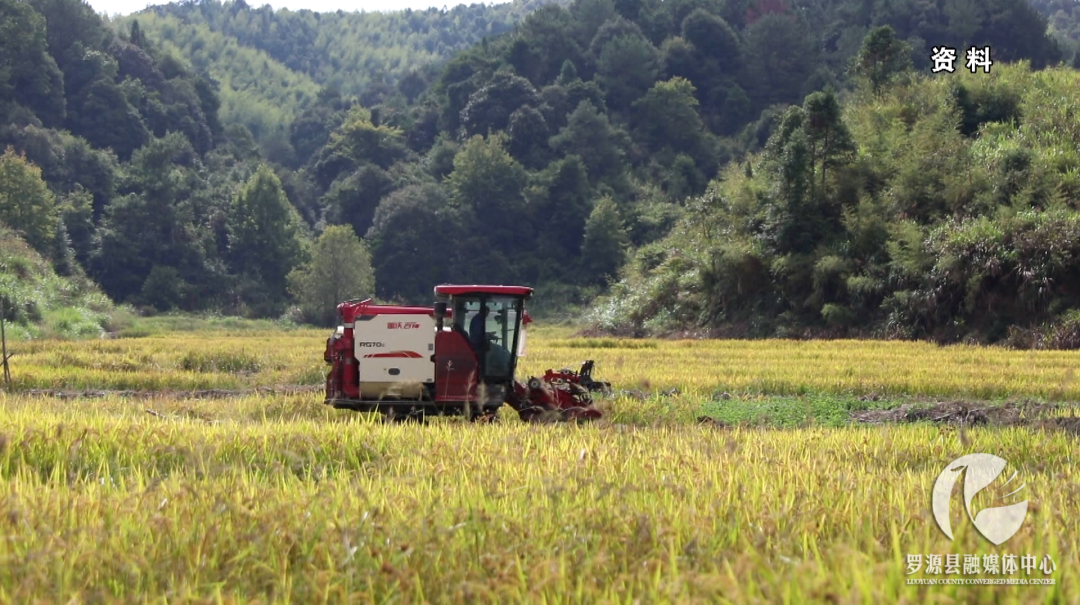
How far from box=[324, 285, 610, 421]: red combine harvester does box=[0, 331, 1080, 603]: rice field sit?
2679 mm

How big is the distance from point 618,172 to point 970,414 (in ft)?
182

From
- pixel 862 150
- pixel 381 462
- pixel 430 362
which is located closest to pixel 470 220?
pixel 862 150

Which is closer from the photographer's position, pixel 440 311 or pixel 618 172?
pixel 440 311

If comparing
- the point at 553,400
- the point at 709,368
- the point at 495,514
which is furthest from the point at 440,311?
the point at 709,368

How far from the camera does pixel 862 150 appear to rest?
120 feet

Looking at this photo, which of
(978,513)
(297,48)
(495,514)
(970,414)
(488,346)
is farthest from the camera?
(297,48)

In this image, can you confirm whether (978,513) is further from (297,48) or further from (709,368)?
(297,48)

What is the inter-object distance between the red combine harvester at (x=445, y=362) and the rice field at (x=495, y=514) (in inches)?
105

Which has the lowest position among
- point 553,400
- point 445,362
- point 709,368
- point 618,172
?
point 709,368

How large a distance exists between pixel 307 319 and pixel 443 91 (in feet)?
95.6

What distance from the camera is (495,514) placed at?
14.1ft

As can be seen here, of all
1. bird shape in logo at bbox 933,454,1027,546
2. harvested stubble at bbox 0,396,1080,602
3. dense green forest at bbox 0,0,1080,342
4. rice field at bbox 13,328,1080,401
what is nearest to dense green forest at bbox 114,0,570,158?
dense green forest at bbox 0,0,1080,342

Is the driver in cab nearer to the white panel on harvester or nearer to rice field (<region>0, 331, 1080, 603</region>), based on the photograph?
the white panel on harvester

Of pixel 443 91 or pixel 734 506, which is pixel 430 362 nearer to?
pixel 734 506
